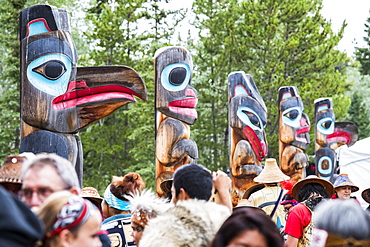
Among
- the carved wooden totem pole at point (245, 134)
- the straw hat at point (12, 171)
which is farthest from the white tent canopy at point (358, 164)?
the straw hat at point (12, 171)

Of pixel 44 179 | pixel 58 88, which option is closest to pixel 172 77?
pixel 58 88

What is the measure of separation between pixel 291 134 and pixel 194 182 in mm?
12575

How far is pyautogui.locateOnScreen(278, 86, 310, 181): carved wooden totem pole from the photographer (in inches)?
598

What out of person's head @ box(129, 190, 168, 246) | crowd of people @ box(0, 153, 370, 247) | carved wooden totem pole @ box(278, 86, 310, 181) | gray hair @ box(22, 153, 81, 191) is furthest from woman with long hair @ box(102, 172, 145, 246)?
carved wooden totem pole @ box(278, 86, 310, 181)

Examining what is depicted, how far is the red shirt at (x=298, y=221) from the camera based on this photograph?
14.2ft

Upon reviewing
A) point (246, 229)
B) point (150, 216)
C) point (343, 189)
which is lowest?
point (343, 189)

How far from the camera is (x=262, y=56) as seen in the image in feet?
69.2

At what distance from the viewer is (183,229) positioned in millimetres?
2838

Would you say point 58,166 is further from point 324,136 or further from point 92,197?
point 324,136

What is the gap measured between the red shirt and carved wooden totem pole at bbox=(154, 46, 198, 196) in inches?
190

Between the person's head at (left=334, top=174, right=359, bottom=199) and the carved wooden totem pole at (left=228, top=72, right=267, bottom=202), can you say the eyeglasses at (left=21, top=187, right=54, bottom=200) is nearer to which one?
the person's head at (left=334, top=174, right=359, bottom=199)

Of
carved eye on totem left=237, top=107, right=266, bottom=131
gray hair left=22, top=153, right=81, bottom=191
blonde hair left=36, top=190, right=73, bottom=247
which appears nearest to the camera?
blonde hair left=36, top=190, right=73, bottom=247

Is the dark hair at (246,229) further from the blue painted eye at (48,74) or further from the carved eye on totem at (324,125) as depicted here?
the carved eye on totem at (324,125)

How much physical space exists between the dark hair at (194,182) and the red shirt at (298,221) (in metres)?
1.46
